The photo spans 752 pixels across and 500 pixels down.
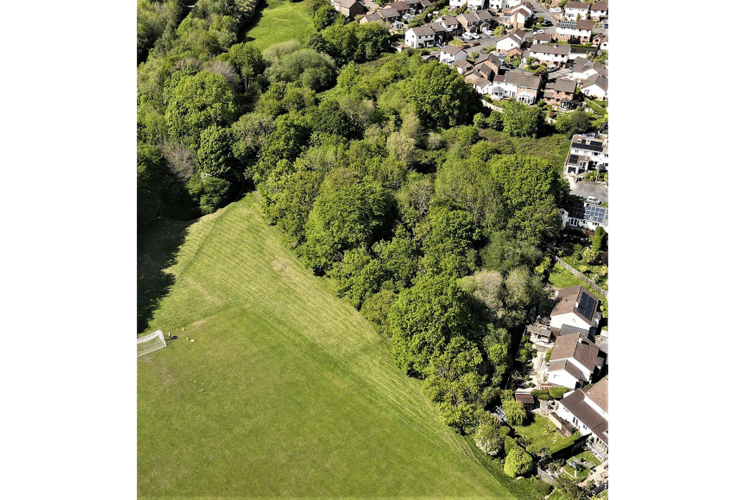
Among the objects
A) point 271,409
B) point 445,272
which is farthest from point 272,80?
point 271,409

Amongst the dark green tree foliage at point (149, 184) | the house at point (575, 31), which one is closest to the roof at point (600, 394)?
the dark green tree foliage at point (149, 184)

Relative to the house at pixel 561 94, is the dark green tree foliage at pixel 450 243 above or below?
below

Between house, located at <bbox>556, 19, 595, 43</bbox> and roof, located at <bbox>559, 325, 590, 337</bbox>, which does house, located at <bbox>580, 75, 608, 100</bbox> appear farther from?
roof, located at <bbox>559, 325, 590, 337</bbox>

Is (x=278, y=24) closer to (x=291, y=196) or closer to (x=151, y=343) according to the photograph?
(x=291, y=196)

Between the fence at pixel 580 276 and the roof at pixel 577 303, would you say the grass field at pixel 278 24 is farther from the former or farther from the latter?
the roof at pixel 577 303

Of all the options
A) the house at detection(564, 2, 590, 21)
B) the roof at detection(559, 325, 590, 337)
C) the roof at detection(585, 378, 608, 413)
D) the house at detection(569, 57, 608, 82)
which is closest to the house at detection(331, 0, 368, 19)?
the house at detection(564, 2, 590, 21)

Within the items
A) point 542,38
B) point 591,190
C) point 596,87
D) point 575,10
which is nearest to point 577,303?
point 591,190

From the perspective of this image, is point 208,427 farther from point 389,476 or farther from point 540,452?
point 540,452
